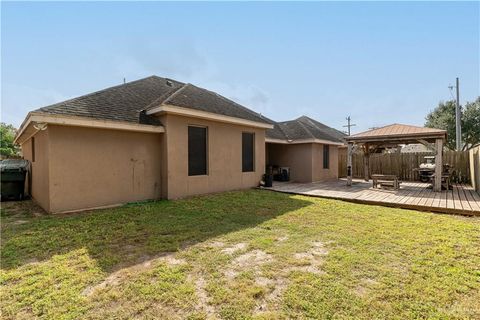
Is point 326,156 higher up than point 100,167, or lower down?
higher up

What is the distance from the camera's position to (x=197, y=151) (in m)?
9.23

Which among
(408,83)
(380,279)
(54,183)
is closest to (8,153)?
(54,183)

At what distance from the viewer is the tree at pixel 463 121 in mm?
24453

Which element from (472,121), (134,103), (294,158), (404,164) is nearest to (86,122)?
(134,103)

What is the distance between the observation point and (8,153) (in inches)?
998

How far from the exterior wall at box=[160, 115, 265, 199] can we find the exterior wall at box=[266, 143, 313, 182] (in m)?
3.22

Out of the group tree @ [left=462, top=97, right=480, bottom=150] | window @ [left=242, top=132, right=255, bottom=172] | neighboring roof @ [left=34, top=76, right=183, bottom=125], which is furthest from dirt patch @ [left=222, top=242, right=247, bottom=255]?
tree @ [left=462, top=97, right=480, bottom=150]

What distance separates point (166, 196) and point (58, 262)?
4.81 metres

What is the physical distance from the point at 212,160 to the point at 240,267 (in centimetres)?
660

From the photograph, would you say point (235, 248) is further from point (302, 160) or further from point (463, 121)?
point (463, 121)

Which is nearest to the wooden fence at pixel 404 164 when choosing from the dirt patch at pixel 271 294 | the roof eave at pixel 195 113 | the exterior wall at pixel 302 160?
the exterior wall at pixel 302 160

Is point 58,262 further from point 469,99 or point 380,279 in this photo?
point 469,99

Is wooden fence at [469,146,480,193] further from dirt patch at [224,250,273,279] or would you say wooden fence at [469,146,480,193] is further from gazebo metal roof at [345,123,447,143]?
dirt patch at [224,250,273,279]

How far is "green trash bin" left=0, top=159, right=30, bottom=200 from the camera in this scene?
346 inches
